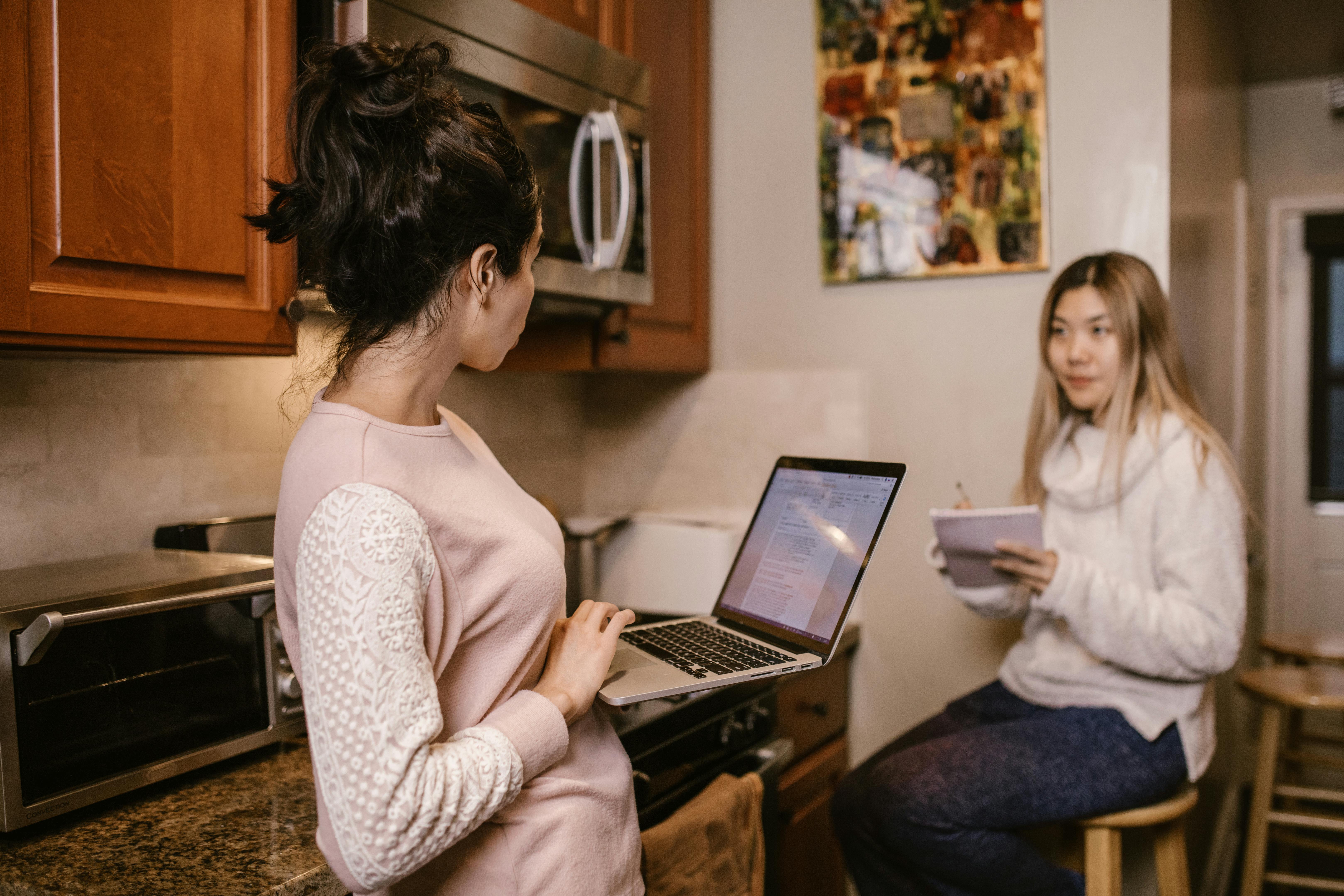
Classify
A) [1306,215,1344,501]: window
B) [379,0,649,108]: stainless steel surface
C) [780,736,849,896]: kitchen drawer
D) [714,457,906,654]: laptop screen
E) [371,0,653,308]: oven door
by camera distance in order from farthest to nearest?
[1306,215,1344,501]: window → [780,736,849,896]: kitchen drawer → [371,0,653,308]: oven door → [379,0,649,108]: stainless steel surface → [714,457,906,654]: laptop screen

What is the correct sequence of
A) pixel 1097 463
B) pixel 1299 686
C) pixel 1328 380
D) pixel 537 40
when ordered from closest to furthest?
pixel 537 40 → pixel 1097 463 → pixel 1299 686 → pixel 1328 380

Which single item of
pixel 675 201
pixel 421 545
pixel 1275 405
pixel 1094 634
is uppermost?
pixel 675 201

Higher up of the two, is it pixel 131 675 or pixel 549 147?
pixel 549 147

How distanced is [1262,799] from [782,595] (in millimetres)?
1756

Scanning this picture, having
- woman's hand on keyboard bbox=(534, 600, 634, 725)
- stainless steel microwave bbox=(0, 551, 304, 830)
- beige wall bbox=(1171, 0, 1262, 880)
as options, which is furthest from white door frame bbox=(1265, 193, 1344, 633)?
stainless steel microwave bbox=(0, 551, 304, 830)

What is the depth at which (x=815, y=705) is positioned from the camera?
2.02 m

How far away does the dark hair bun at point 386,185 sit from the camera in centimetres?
74

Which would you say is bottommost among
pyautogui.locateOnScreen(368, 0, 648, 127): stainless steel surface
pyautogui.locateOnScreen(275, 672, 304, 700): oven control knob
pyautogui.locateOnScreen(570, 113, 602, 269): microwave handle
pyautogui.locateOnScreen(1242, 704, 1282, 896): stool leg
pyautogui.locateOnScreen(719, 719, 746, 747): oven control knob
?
pyautogui.locateOnScreen(1242, 704, 1282, 896): stool leg

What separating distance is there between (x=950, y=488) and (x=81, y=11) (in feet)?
5.75

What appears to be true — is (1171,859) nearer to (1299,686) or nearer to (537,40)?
(1299,686)

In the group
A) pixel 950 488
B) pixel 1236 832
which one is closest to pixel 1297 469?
pixel 1236 832

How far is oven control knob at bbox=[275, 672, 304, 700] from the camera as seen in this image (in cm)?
123

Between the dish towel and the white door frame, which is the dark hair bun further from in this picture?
the white door frame

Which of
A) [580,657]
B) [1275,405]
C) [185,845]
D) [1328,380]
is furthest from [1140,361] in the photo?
[1328,380]
